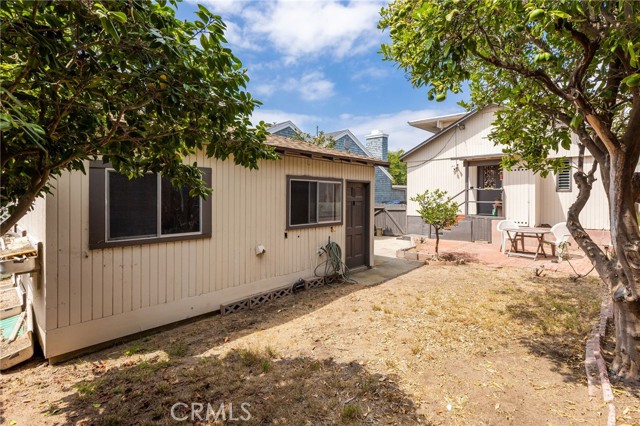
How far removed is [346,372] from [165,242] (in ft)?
10.2

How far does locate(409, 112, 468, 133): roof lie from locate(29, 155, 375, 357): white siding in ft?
35.1

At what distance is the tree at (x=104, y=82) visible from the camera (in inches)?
67.7

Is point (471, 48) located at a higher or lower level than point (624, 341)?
higher

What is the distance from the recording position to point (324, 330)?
15.0ft

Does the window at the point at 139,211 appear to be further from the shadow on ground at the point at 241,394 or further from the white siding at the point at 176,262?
the shadow on ground at the point at 241,394

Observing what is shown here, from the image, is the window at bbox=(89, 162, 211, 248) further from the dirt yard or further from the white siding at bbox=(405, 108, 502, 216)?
the white siding at bbox=(405, 108, 502, 216)

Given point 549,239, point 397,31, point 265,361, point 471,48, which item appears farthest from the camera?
point 549,239

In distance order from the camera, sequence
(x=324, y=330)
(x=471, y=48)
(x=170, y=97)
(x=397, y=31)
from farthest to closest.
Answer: (x=324, y=330)
(x=397, y=31)
(x=471, y=48)
(x=170, y=97)

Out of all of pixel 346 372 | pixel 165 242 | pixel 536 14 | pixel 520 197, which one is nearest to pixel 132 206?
pixel 165 242

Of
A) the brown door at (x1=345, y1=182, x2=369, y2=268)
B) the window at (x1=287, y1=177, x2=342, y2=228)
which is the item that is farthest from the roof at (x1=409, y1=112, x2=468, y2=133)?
the window at (x1=287, y1=177, x2=342, y2=228)

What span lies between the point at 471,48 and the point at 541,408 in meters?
3.04

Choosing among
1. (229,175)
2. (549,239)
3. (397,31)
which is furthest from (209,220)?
(549,239)

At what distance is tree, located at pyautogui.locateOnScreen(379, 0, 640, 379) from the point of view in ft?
7.45

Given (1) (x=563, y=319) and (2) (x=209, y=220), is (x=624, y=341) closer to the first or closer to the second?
(1) (x=563, y=319)
